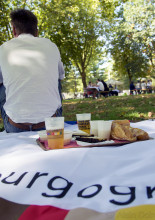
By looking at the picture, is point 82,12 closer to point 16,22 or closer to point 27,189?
point 16,22

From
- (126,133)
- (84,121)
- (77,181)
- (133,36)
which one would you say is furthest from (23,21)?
(133,36)

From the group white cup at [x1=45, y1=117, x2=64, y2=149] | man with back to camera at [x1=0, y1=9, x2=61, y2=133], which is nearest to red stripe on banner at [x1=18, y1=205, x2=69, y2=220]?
white cup at [x1=45, y1=117, x2=64, y2=149]

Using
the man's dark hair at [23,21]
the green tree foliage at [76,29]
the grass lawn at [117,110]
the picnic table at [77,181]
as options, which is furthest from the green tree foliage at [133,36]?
the picnic table at [77,181]

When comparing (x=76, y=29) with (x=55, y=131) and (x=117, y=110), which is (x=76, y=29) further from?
(x=55, y=131)

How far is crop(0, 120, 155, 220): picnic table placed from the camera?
2.96ft

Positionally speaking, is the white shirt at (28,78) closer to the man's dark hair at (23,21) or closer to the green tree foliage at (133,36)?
the man's dark hair at (23,21)

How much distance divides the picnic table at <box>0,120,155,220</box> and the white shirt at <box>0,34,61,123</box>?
1.11 meters

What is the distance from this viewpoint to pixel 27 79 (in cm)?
245

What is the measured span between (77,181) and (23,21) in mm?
2331

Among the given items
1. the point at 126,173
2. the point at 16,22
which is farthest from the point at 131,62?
the point at 126,173

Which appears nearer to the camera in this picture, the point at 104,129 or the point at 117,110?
the point at 104,129

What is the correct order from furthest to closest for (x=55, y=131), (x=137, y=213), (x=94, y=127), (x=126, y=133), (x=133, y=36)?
1. (x=133, y=36)
2. (x=94, y=127)
3. (x=126, y=133)
4. (x=55, y=131)
5. (x=137, y=213)

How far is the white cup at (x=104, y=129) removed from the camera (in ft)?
5.57

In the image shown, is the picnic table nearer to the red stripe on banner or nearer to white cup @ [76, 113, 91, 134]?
the red stripe on banner
